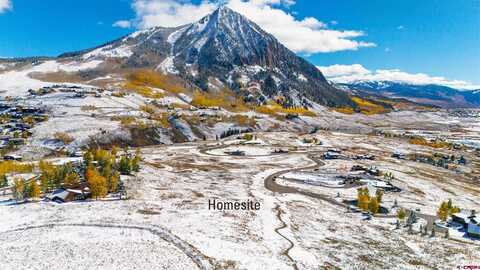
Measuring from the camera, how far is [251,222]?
214 feet

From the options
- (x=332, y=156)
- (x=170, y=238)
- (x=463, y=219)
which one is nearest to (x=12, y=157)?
(x=170, y=238)

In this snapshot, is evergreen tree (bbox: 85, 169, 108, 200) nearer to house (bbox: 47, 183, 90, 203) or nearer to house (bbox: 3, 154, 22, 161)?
house (bbox: 47, 183, 90, 203)

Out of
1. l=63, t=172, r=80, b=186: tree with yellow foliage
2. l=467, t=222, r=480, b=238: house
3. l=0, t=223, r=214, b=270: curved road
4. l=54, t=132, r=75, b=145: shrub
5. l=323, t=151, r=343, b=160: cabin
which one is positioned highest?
l=54, t=132, r=75, b=145: shrub

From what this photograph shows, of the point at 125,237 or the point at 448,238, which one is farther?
the point at 448,238

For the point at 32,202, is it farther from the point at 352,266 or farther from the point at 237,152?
the point at 237,152

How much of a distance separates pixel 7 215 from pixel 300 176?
8881cm

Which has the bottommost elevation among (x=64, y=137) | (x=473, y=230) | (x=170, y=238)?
(x=473, y=230)

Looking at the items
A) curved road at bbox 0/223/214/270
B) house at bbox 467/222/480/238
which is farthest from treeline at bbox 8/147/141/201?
house at bbox 467/222/480/238

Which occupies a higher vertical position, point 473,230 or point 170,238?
point 170,238

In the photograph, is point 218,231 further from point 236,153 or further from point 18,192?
point 236,153

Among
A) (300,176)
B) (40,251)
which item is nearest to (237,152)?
(300,176)

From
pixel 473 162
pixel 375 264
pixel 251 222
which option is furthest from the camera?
pixel 473 162

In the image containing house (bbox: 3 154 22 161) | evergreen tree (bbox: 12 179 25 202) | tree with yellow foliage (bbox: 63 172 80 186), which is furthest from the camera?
house (bbox: 3 154 22 161)

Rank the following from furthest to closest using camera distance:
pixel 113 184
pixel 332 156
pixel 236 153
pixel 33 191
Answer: pixel 236 153, pixel 332 156, pixel 113 184, pixel 33 191
